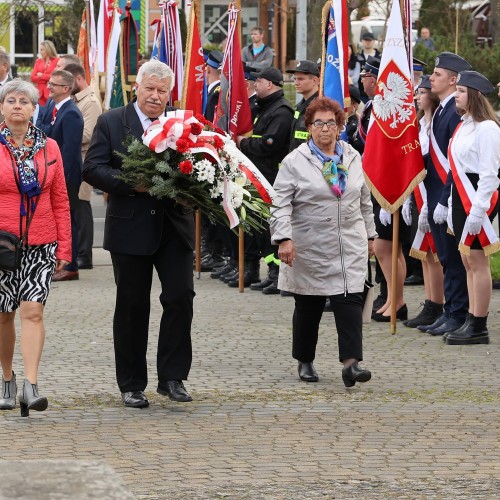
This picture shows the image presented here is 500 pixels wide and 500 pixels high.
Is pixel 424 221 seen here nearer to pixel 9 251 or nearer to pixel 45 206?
pixel 45 206

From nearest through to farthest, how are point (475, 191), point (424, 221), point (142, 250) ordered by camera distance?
1. point (142, 250)
2. point (475, 191)
3. point (424, 221)

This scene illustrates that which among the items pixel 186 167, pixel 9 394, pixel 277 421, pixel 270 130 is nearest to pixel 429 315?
Answer: pixel 270 130

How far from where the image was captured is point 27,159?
26.6 feet

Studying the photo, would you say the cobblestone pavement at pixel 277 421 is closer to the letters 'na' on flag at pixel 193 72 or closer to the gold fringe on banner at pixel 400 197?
the gold fringe on banner at pixel 400 197

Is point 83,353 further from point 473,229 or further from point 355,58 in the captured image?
point 355,58

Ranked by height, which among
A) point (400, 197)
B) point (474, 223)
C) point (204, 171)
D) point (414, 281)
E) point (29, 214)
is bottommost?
point (414, 281)

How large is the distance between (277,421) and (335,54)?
18.8 feet

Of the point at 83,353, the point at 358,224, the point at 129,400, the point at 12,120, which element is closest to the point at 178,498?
the point at 129,400

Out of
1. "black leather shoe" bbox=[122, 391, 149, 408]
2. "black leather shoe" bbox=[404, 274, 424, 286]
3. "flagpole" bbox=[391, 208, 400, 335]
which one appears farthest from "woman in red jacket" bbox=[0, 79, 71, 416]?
"black leather shoe" bbox=[404, 274, 424, 286]

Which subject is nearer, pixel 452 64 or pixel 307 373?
pixel 307 373

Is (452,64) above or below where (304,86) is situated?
above

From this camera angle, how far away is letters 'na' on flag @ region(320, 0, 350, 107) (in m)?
12.8

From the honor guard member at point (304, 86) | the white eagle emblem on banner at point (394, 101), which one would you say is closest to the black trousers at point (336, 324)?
the white eagle emblem on banner at point (394, 101)

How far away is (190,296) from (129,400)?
0.72m
